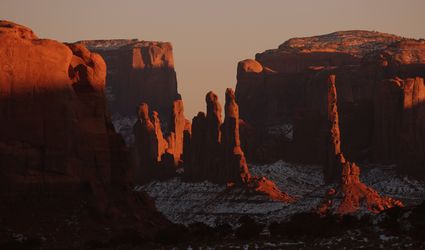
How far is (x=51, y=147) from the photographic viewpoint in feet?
415

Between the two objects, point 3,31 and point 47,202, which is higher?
point 3,31

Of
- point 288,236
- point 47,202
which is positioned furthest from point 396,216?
point 47,202

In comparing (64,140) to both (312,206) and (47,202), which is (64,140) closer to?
(47,202)

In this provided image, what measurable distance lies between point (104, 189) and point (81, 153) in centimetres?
404

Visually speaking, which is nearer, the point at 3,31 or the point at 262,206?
the point at 3,31

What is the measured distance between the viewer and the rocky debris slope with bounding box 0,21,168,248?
123 metres

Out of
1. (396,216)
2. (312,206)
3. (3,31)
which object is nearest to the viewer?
(396,216)

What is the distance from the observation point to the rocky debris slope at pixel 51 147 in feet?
404

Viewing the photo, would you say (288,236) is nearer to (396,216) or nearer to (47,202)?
(396,216)

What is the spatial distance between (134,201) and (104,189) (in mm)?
4044

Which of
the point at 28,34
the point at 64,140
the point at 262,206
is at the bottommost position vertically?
the point at 262,206

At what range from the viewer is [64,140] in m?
128

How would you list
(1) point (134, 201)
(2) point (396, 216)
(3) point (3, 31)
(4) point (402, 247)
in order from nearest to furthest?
(4) point (402, 247) → (2) point (396, 216) → (3) point (3, 31) → (1) point (134, 201)

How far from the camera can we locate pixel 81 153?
5118 inches
